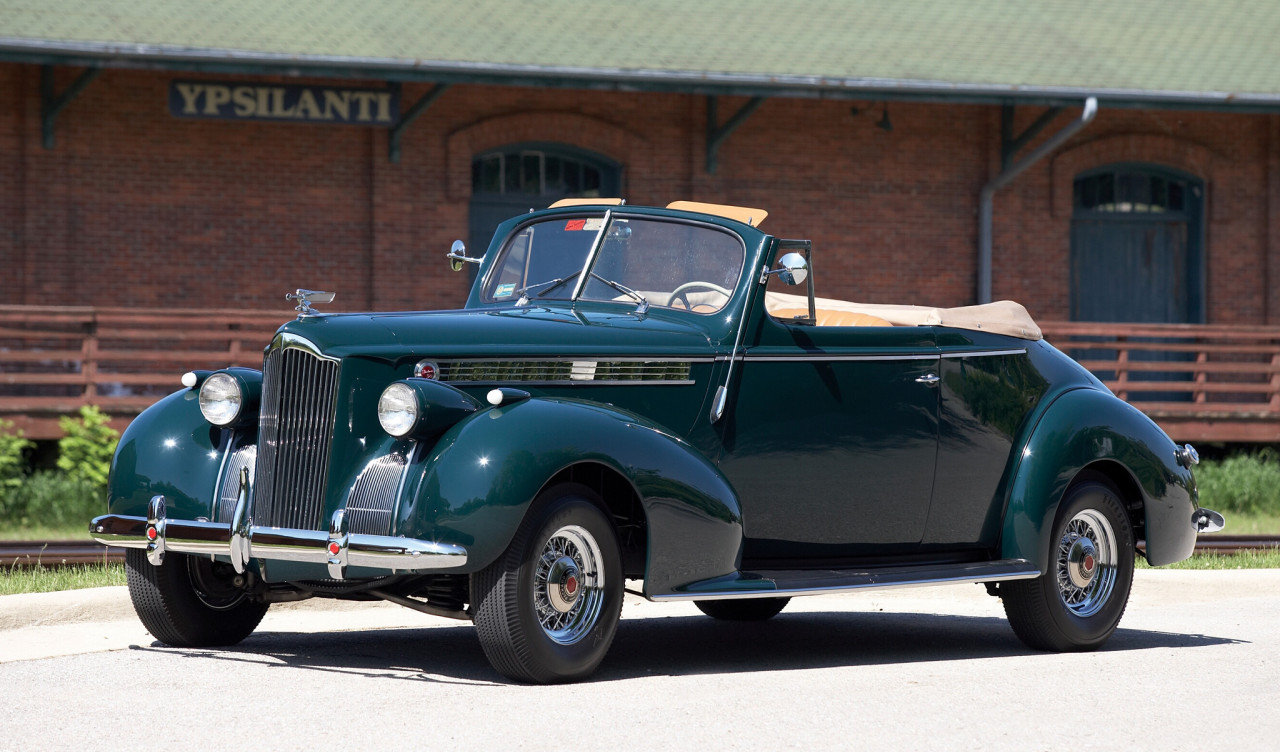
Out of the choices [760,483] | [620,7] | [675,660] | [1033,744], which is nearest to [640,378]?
[760,483]

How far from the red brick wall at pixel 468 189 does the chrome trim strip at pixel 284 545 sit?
12392mm

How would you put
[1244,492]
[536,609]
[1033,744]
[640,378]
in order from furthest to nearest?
[1244,492]
[640,378]
[536,609]
[1033,744]

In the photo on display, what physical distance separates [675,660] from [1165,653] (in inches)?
89.4

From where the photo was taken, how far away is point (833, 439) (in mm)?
7410

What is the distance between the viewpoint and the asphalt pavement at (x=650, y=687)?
17.7 feet

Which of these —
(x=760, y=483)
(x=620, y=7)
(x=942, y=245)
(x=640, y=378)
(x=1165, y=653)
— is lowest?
(x=1165, y=653)

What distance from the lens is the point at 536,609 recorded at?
619cm

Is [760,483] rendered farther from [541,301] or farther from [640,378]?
[541,301]

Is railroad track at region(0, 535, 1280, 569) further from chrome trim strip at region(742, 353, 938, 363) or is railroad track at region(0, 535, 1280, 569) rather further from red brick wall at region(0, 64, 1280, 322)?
red brick wall at region(0, 64, 1280, 322)

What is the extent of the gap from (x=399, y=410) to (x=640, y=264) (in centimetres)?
173

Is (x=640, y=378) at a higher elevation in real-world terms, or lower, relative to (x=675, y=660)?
higher

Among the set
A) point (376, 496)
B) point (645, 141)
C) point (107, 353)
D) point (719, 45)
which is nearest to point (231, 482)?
point (376, 496)

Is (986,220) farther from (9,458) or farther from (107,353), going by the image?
(9,458)

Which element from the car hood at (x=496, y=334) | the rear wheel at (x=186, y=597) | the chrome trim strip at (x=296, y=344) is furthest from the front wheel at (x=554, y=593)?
the rear wheel at (x=186, y=597)
